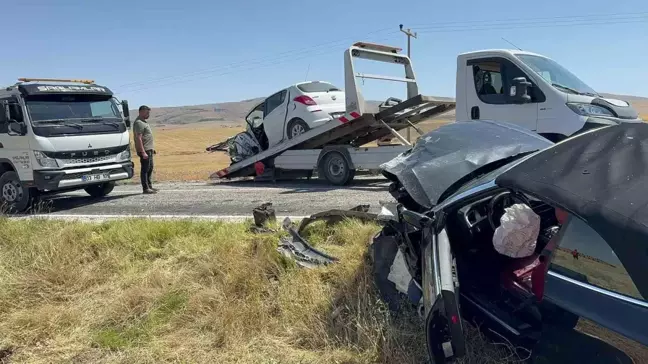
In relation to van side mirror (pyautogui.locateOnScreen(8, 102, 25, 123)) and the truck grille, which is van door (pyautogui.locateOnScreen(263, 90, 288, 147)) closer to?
the truck grille

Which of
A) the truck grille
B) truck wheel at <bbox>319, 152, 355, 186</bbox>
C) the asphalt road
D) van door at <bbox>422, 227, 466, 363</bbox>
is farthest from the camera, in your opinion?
truck wheel at <bbox>319, 152, 355, 186</bbox>

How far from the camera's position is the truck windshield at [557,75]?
7.74 meters

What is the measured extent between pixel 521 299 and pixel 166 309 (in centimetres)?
298

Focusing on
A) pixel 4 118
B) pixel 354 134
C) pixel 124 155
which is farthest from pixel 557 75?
pixel 4 118

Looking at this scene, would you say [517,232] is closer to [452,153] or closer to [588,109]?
[452,153]

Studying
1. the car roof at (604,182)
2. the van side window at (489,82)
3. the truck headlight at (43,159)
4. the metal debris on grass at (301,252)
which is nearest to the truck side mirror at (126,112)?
the truck headlight at (43,159)

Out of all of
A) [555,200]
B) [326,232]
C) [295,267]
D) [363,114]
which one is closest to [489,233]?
[555,200]

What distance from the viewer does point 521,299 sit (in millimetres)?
2654

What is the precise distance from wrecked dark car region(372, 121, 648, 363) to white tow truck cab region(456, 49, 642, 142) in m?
4.24

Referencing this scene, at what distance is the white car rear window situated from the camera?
11008 mm

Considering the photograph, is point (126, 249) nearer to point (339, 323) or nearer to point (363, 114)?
point (339, 323)

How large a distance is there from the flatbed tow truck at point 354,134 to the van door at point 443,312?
6.73 metres

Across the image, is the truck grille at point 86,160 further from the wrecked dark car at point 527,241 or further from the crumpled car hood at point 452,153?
the wrecked dark car at point 527,241

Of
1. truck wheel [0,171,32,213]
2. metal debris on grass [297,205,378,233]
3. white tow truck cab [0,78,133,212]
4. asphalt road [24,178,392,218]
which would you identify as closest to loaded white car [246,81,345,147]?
asphalt road [24,178,392,218]
